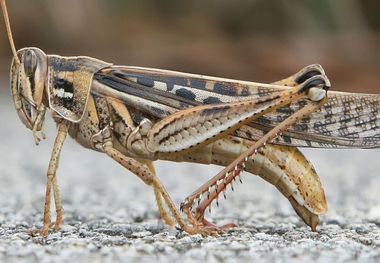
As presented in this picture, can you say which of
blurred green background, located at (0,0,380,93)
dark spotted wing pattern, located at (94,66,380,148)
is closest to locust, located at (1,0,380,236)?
dark spotted wing pattern, located at (94,66,380,148)

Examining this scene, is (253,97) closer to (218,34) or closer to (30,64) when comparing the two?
(30,64)

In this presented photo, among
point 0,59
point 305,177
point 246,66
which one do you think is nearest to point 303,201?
point 305,177

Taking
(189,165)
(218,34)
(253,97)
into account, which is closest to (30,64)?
(253,97)

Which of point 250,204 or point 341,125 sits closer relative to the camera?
point 341,125

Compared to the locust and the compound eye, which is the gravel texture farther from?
the compound eye

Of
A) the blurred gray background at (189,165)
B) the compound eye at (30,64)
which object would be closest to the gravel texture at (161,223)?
the blurred gray background at (189,165)

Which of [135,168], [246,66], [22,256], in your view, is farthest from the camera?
[246,66]

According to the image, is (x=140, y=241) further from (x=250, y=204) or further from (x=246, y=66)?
(x=246, y=66)

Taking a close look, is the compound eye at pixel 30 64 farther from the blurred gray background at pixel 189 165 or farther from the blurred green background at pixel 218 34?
the blurred green background at pixel 218 34
